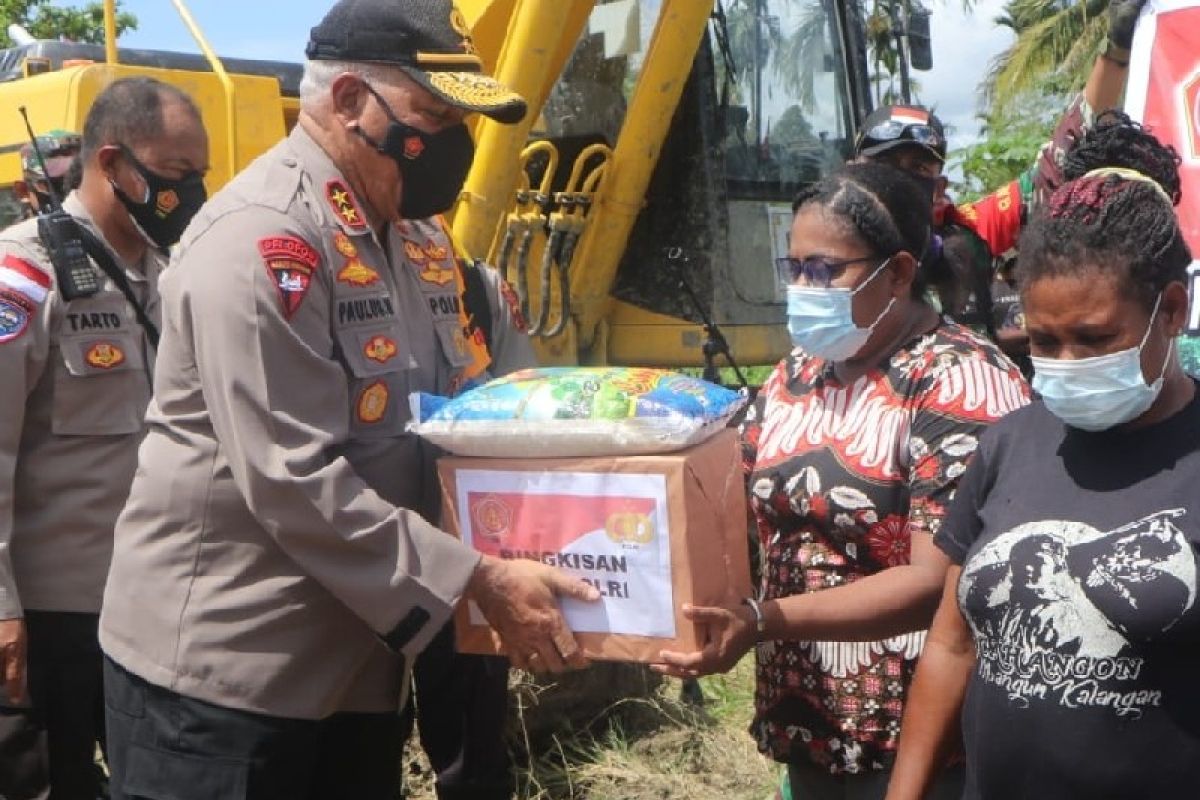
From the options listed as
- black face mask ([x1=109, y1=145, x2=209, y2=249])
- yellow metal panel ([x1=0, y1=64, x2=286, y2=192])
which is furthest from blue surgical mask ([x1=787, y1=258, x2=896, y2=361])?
yellow metal panel ([x1=0, y1=64, x2=286, y2=192])

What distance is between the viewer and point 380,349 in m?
2.33

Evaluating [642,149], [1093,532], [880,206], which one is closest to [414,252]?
[880,206]

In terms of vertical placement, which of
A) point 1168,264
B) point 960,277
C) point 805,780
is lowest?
point 805,780

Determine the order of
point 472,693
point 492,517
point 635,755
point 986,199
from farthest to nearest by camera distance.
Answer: point 986,199 < point 635,755 < point 472,693 < point 492,517

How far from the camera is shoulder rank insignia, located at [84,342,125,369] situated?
11.0ft

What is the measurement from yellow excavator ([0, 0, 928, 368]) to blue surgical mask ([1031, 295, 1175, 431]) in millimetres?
3346

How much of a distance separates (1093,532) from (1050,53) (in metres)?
20.1

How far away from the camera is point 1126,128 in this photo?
221 cm

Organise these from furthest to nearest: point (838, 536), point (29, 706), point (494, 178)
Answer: point (494, 178), point (29, 706), point (838, 536)

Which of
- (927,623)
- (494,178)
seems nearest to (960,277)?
(927,623)

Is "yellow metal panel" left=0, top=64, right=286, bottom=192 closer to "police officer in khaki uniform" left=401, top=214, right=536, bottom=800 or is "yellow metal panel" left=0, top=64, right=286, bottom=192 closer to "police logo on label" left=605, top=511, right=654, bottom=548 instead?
"police officer in khaki uniform" left=401, top=214, right=536, bottom=800

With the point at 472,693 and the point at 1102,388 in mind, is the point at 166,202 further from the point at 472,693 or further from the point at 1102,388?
the point at 1102,388

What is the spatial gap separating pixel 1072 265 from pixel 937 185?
2472mm

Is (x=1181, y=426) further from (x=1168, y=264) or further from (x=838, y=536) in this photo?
(x=838, y=536)
